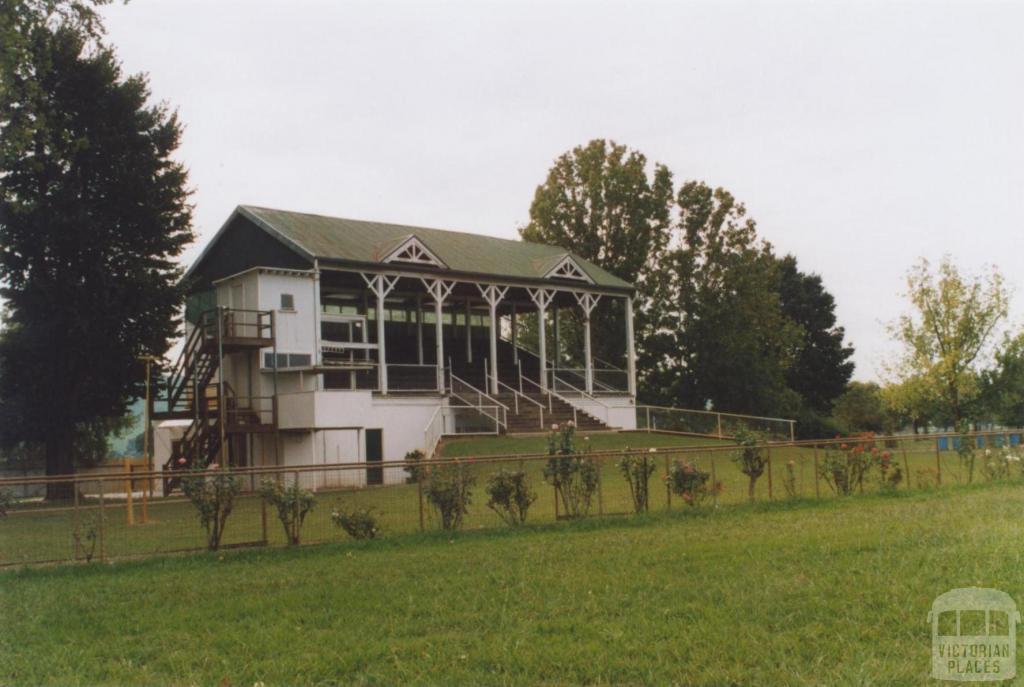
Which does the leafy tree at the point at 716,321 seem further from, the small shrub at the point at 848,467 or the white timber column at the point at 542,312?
the small shrub at the point at 848,467

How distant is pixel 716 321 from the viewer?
4956 centimetres

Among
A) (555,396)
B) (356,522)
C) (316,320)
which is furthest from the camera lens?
(555,396)

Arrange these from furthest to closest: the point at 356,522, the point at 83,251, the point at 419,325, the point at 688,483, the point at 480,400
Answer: the point at 419,325 → the point at 480,400 → the point at 83,251 → the point at 688,483 → the point at 356,522

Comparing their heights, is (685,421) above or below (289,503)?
above

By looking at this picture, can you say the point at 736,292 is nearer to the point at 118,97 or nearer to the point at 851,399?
the point at 851,399

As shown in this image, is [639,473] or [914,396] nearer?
[639,473]

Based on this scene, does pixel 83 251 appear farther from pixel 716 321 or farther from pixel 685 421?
pixel 716 321

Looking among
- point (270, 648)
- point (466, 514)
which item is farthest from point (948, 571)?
point (466, 514)

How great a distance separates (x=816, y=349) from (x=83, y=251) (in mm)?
48982

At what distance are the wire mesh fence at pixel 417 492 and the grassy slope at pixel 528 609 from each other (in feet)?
2.28

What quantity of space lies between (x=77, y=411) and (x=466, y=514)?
18049 mm

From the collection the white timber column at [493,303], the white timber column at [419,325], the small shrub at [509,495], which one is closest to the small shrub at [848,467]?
the small shrub at [509,495]

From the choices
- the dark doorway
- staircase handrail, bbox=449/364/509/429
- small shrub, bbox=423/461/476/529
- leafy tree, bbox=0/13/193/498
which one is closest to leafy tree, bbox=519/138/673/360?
staircase handrail, bbox=449/364/509/429

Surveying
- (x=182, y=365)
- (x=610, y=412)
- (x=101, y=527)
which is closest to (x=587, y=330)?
(x=610, y=412)
